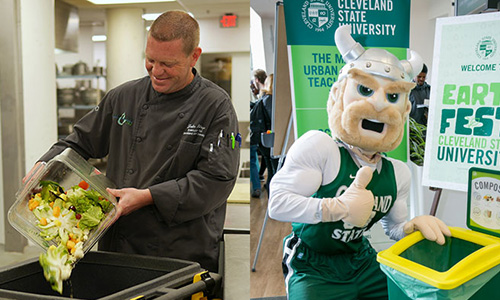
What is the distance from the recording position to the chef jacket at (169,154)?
5.97 ft

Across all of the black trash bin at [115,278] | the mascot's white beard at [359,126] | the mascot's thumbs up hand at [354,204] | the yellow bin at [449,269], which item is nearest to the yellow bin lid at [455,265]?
the yellow bin at [449,269]

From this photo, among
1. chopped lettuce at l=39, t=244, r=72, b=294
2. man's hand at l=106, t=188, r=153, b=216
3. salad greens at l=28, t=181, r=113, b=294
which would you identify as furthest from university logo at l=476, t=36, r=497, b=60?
chopped lettuce at l=39, t=244, r=72, b=294

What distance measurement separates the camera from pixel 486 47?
2.54 metres

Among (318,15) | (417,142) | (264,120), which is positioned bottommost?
(417,142)

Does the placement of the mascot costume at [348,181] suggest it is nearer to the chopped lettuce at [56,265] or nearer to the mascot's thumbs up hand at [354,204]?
the mascot's thumbs up hand at [354,204]

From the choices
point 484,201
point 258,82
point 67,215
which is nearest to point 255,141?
point 258,82

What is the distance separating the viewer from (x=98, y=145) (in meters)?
1.99

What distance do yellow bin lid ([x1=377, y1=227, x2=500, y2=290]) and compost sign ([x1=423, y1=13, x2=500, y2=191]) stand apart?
3.63ft

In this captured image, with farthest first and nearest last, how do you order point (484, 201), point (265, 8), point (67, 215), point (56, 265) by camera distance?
point (265, 8) < point (484, 201) < point (67, 215) < point (56, 265)

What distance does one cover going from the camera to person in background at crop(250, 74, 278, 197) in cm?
251

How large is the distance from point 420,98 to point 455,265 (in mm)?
1548

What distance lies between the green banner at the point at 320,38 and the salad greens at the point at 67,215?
49.9 inches

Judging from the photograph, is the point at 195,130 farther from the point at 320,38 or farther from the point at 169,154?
the point at 320,38

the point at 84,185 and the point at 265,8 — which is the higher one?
the point at 265,8
